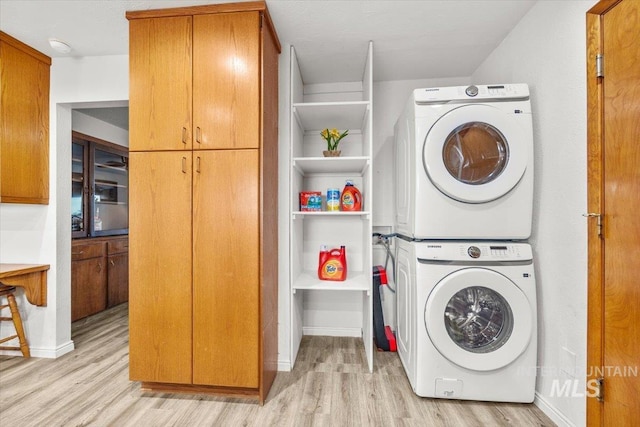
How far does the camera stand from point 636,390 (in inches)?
45.7

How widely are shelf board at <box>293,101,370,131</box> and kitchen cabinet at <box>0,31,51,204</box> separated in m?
2.00

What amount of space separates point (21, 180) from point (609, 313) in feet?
12.0

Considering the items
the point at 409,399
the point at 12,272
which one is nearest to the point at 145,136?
the point at 12,272

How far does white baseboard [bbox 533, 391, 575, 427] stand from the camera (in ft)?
4.86

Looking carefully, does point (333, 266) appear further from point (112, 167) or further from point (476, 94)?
point (112, 167)

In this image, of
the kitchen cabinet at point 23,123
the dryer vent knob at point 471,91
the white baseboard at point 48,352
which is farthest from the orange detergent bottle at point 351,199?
the white baseboard at point 48,352

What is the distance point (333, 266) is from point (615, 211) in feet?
5.32

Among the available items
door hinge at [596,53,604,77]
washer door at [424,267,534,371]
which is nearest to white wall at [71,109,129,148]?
washer door at [424,267,534,371]

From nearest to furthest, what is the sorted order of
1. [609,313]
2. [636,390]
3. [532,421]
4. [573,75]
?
1. [636,390]
2. [609,313]
3. [573,75]
4. [532,421]

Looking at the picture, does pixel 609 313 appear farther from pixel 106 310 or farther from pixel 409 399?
pixel 106 310

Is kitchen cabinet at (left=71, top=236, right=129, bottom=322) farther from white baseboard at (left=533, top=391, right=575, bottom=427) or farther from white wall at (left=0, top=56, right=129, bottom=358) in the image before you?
white baseboard at (left=533, top=391, right=575, bottom=427)

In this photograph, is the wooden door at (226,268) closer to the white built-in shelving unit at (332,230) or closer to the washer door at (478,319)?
the white built-in shelving unit at (332,230)

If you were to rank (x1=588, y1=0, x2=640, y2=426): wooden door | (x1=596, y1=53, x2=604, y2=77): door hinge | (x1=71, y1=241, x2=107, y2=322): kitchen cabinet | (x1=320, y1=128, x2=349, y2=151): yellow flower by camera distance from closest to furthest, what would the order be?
1. (x1=588, y1=0, x2=640, y2=426): wooden door
2. (x1=596, y1=53, x2=604, y2=77): door hinge
3. (x1=320, y1=128, x2=349, y2=151): yellow flower
4. (x1=71, y1=241, x2=107, y2=322): kitchen cabinet

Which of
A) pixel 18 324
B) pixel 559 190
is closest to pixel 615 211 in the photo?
pixel 559 190
